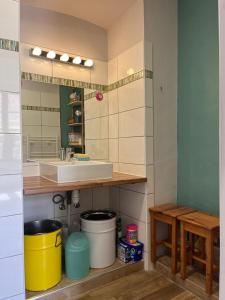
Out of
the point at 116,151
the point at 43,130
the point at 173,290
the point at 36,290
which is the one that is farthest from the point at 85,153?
the point at 173,290

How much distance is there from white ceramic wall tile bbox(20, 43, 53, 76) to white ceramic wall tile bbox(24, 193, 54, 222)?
111 cm

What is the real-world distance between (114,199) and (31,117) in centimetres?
116

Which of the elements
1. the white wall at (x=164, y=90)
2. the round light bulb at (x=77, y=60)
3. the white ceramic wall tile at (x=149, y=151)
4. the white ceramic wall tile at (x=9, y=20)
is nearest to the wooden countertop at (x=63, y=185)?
the white ceramic wall tile at (x=149, y=151)

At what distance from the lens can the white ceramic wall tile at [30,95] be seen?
1906 millimetres

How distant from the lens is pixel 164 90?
1.98 meters

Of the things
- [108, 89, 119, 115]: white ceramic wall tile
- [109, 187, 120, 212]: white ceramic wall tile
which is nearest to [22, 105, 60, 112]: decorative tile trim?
[108, 89, 119, 115]: white ceramic wall tile

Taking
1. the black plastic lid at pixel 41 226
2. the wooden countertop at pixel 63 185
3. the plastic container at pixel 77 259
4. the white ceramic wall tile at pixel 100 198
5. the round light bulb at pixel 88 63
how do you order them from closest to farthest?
1. the wooden countertop at pixel 63 185
2. the plastic container at pixel 77 259
3. the black plastic lid at pixel 41 226
4. the round light bulb at pixel 88 63
5. the white ceramic wall tile at pixel 100 198

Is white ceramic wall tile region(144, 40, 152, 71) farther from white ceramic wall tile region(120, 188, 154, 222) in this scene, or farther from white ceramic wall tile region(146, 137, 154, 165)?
white ceramic wall tile region(120, 188, 154, 222)

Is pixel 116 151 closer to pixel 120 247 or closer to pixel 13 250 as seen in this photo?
pixel 120 247

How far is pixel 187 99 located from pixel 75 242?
1536mm

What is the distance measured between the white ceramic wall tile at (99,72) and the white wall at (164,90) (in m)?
0.61

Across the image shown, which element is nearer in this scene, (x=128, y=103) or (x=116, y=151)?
(x=128, y=103)

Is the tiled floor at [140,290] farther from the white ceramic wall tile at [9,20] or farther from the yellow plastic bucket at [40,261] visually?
the white ceramic wall tile at [9,20]

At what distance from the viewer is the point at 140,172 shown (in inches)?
76.2
